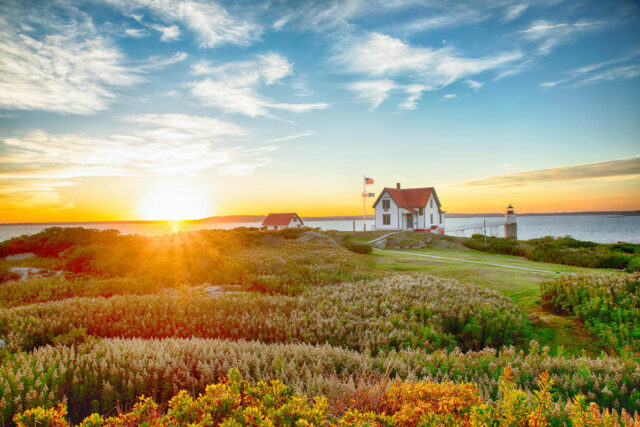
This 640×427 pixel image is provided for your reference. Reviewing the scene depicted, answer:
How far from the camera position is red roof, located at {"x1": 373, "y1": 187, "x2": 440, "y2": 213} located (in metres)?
55.1

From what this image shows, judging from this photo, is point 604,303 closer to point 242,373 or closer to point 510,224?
point 242,373

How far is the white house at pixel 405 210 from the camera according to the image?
54.6 metres

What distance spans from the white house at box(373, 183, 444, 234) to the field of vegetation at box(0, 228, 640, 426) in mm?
39777

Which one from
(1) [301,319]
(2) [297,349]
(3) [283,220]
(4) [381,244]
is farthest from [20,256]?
(3) [283,220]

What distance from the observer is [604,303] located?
359 inches

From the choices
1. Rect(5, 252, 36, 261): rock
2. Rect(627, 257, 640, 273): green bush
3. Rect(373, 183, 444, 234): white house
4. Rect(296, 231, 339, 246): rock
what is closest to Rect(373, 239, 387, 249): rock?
Rect(296, 231, 339, 246): rock

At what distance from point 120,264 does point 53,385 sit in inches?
441

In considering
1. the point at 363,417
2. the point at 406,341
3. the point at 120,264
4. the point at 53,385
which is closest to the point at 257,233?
the point at 120,264

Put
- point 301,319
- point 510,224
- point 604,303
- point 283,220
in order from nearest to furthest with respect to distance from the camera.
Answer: point 301,319, point 604,303, point 510,224, point 283,220

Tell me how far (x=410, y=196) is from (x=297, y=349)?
54.9m

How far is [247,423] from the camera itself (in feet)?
9.62

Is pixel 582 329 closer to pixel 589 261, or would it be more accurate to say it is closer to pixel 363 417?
pixel 363 417

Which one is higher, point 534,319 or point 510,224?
point 510,224

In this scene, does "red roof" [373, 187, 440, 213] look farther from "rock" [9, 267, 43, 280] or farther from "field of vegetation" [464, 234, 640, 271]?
"rock" [9, 267, 43, 280]
